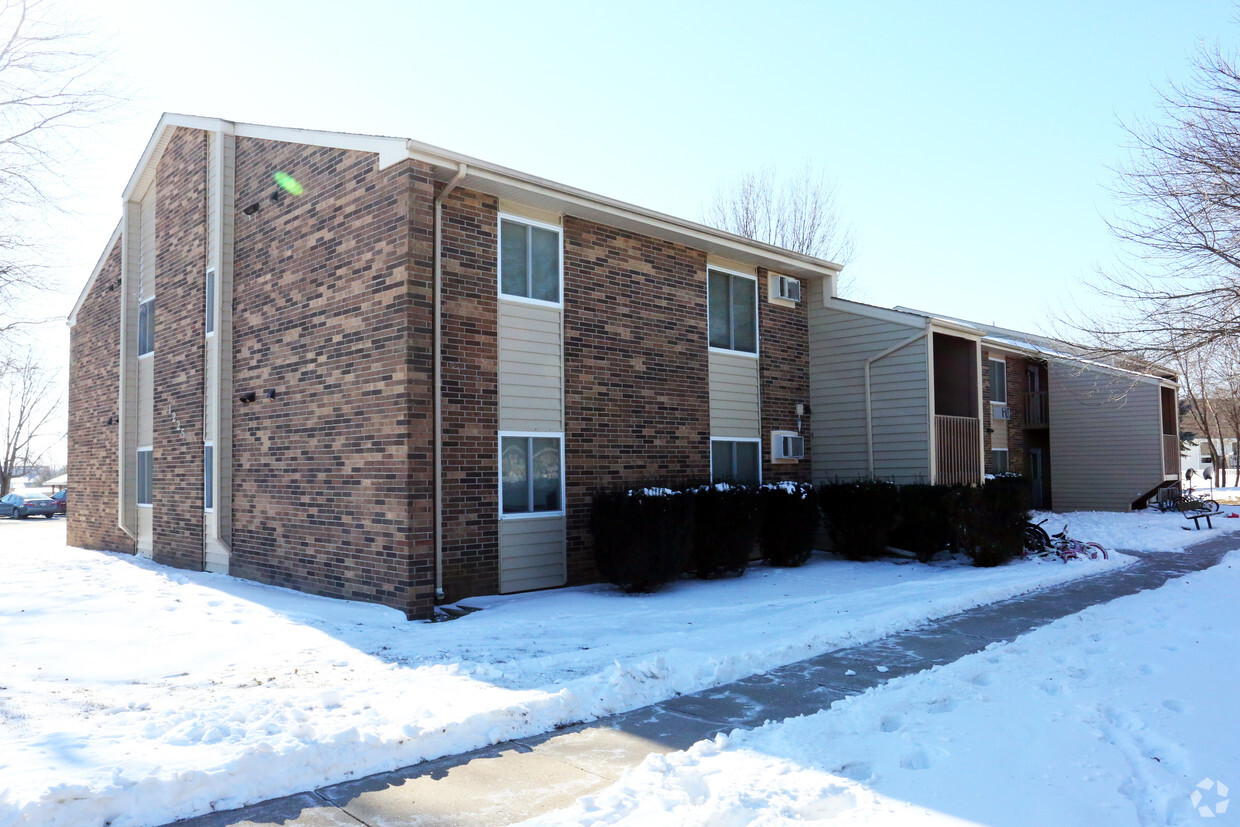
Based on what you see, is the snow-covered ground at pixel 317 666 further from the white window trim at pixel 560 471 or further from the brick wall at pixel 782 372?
the brick wall at pixel 782 372

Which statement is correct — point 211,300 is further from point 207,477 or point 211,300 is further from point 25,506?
point 25,506

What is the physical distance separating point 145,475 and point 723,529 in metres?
10.8

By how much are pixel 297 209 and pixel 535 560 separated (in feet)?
18.3

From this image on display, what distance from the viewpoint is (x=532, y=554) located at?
1014 centimetres

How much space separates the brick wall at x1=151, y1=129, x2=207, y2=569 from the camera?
42.4 ft

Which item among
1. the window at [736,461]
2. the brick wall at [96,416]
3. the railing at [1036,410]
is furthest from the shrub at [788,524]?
the railing at [1036,410]

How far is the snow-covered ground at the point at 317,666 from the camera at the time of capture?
428 centimetres

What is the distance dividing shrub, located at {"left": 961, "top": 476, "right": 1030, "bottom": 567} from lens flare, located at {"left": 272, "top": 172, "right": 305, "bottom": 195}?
10.5m

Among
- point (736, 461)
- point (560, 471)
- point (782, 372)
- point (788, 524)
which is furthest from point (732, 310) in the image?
point (560, 471)

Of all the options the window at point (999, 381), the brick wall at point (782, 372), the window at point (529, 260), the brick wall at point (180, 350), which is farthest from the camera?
the window at point (999, 381)

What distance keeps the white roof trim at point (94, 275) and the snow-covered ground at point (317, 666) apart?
7.82 m

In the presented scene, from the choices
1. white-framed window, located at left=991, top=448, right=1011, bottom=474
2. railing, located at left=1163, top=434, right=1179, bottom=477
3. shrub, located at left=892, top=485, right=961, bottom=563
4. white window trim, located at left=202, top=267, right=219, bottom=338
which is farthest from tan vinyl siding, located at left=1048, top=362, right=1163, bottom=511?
white window trim, located at left=202, top=267, right=219, bottom=338


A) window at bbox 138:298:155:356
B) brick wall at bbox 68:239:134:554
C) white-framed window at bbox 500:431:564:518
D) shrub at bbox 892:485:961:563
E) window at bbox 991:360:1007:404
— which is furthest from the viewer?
window at bbox 991:360:1007:404

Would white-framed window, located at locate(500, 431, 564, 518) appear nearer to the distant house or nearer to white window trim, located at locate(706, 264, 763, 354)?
white window trim, located at locate(706, 264, 763, 354)
